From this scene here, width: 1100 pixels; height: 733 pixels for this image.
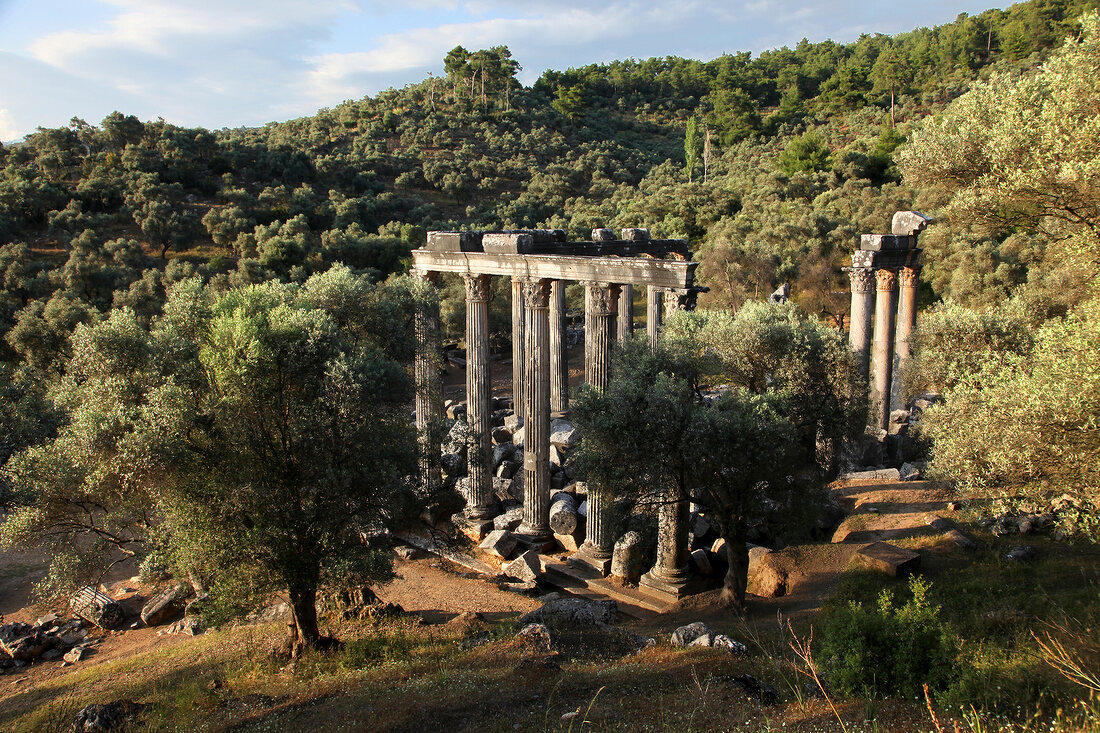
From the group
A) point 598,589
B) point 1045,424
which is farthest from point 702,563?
point 1045,424

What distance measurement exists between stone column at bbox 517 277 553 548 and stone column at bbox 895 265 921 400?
12.7 m

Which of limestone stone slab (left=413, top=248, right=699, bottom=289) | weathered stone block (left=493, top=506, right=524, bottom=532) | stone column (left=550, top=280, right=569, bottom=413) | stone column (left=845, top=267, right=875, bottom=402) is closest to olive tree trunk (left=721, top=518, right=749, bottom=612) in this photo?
limestone stone slab (left=413, top=248, right=699, bottom=289)

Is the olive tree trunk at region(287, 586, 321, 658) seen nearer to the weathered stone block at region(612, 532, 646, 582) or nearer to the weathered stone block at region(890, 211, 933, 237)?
the weathered stone block at region(612, 532, 646, 582)

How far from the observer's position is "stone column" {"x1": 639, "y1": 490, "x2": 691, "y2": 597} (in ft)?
53.9

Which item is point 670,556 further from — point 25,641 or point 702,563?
point 25,641

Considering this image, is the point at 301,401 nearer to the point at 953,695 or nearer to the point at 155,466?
the point at 155,466

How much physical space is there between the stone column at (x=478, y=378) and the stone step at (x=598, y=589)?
3102 mm

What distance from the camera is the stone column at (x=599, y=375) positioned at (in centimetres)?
1717

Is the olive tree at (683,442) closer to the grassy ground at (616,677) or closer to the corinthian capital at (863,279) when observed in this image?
the grassy ground at (616,677)

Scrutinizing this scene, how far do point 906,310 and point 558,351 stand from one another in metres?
12.1

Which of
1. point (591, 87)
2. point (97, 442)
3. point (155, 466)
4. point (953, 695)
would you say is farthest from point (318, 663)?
point (591, 87)

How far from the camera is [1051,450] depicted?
977 centimetres

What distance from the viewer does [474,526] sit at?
2091 cm

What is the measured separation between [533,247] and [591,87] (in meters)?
100
